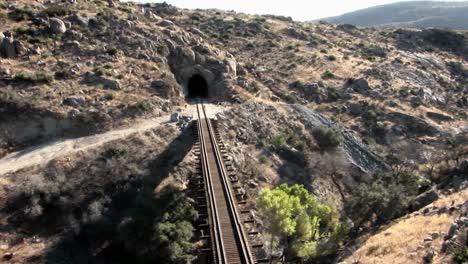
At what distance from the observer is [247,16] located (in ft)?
397

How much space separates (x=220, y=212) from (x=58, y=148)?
2066cm

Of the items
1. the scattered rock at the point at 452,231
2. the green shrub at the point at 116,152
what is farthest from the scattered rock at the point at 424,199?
the green shrub at the point at 116,152

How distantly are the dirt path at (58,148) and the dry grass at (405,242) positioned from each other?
2692cm

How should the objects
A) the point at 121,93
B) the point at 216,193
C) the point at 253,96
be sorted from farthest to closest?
the point at 253,96 → the point at 121,93 → the point at 216,193

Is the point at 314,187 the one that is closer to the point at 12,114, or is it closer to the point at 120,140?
the point at 120,140

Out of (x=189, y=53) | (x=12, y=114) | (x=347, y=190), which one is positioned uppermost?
(x=189, y=53)

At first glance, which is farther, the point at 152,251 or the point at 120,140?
the point at 120,140

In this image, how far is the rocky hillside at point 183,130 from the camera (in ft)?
111

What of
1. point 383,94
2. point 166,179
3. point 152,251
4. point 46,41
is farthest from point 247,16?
point 152,251

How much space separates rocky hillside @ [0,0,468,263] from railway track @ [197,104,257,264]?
7.40 ft

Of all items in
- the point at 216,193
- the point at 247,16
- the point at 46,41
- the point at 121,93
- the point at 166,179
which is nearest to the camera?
the point at 216,193

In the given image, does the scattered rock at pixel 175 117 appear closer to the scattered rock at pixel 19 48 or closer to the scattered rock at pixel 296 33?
the scattered rock at pixel 19 48

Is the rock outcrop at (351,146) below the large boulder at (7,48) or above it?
below

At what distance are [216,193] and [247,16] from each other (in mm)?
94749
